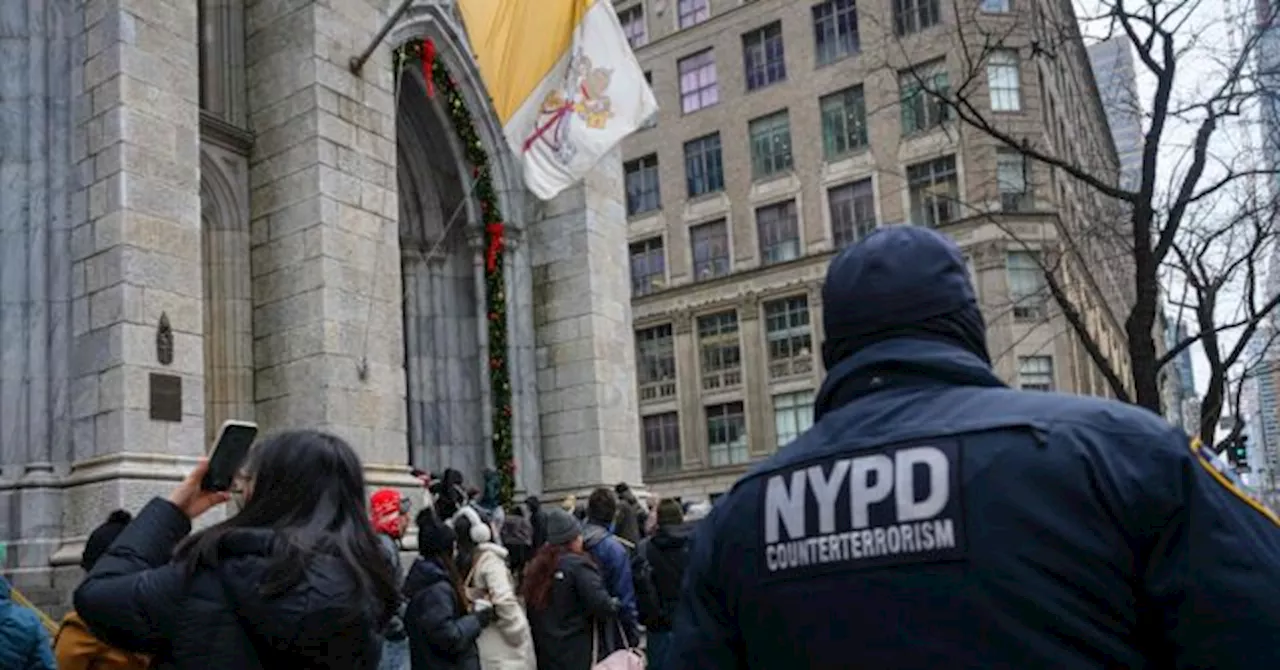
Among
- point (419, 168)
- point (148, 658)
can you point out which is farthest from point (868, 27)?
point (148, 658)

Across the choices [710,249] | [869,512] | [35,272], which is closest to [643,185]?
[710,249]

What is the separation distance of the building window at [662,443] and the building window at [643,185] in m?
8.69

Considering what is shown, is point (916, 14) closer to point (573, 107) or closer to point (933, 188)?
point (933, 188)

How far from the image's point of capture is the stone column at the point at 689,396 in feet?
145

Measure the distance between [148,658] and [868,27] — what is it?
39718 millimetres

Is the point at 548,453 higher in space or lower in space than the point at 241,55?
lower

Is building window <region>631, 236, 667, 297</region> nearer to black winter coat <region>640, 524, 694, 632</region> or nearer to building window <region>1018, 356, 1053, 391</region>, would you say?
building window <region>1018, 356, 1053, 391</region>

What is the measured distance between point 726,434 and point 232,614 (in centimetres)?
4146

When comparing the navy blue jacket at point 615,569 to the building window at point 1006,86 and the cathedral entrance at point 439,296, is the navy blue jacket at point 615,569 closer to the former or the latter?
the cathedral entrance at point 439,296

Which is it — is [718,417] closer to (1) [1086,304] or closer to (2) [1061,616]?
(1) [1086,304]

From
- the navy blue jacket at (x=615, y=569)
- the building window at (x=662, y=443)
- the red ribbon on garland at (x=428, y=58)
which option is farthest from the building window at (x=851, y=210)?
the navy blue jacket at (x=615, y=569)

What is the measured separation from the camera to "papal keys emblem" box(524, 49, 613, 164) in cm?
1303

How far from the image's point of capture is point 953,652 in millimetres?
1768

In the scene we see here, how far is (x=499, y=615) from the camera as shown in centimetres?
705
